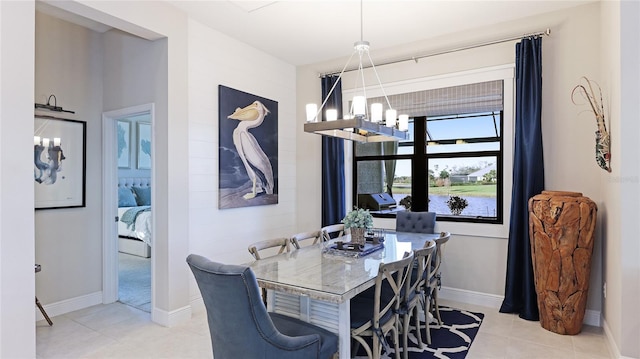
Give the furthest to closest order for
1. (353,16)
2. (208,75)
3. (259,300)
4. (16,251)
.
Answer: (208,75) < (353,16) < (16,251) < (259,300)

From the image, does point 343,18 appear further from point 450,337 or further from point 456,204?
point 450,337

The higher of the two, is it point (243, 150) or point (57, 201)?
point (243, 150)

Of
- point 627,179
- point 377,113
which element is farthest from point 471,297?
point 377,113

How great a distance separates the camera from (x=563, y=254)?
321 centimetres

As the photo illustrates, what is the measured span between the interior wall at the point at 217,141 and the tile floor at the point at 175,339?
633 millimetres

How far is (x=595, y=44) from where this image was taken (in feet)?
11.3

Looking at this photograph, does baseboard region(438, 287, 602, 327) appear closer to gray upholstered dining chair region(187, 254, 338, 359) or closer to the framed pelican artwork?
the framed pelican artwork

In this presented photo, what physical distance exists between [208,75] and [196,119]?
1.70 feet

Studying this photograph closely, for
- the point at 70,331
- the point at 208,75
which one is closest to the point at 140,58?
the point at 208,75

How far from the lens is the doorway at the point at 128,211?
413cm

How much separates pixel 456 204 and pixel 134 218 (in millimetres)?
4805

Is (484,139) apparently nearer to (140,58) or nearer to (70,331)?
(140,58)

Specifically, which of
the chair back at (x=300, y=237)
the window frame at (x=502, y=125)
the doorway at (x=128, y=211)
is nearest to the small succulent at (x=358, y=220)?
the chair back at (x=300, y=237)

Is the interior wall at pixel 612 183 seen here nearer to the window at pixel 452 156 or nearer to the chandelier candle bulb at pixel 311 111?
the window at pixel 452 156
